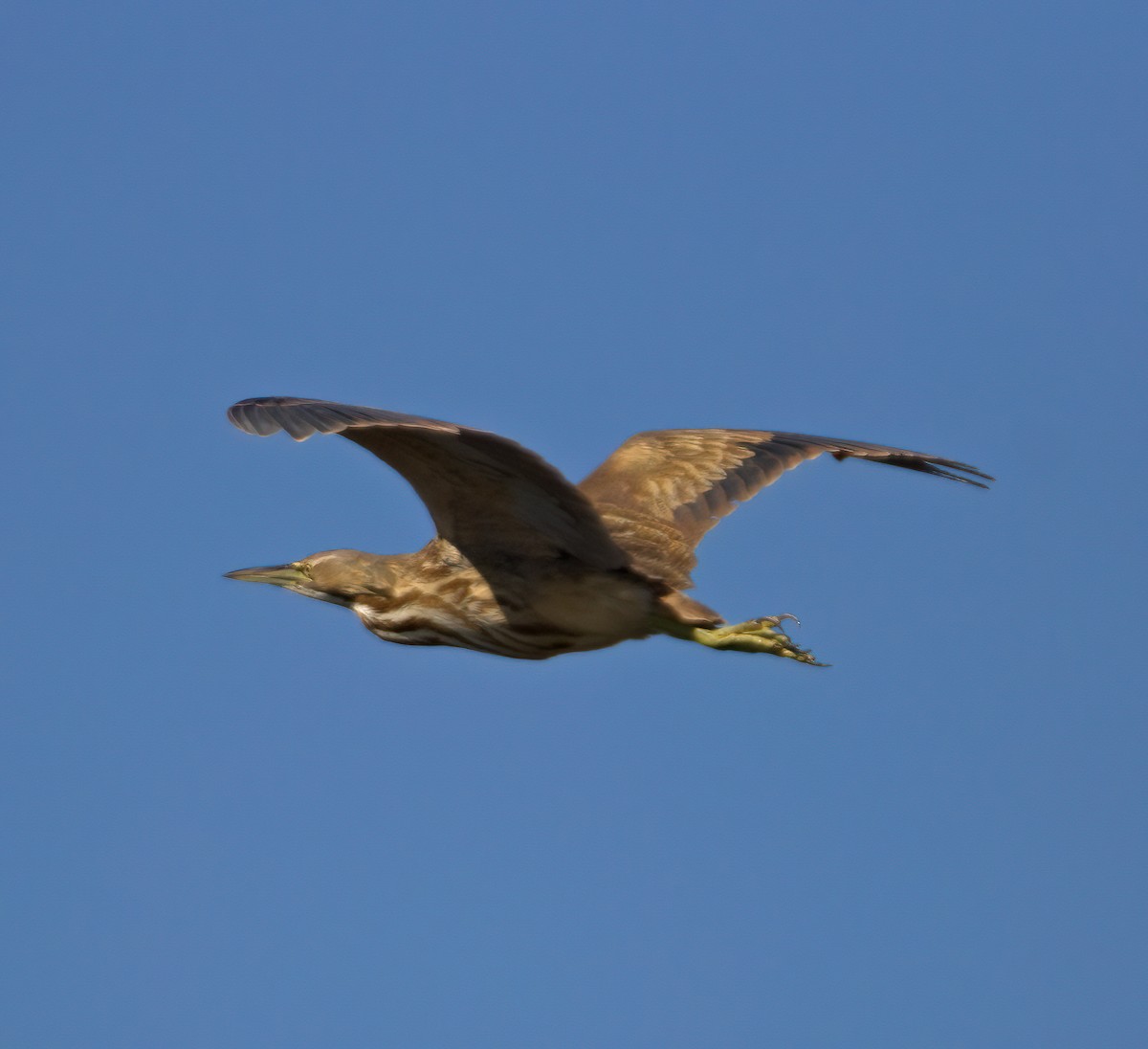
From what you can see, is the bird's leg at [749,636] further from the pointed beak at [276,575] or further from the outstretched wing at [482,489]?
the pointed beak at [276,575]

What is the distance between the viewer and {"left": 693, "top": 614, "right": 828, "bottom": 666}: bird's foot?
604 cm

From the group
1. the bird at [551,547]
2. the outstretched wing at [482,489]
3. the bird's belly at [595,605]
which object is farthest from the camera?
the bird's belly at [595,605]

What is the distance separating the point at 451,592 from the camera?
19.4 ft

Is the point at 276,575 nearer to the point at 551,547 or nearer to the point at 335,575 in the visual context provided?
the point at 335,575

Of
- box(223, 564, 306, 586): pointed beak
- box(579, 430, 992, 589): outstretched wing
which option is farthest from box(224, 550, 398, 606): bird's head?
box(579, 430, 992, 589): outstretched wing

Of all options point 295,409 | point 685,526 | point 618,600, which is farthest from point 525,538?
point 295,409

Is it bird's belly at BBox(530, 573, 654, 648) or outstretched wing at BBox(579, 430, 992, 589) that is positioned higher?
outstretched wing at BBox(579, 430, 992, 589)

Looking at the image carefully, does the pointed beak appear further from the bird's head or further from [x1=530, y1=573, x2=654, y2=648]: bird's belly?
[x1=530, y1=573, x2=654, y2=648]: bird's belly

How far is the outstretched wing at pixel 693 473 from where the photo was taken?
19.5ft

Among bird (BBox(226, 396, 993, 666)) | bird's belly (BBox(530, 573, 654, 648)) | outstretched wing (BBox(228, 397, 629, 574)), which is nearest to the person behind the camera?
outstretched wing (BBox(228, 397, 629, 574))

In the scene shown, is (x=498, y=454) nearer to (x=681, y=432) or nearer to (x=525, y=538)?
(x=525, y=538)

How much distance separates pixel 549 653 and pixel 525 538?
474mm

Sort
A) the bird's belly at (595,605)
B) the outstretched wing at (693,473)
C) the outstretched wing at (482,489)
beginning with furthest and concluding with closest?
the outstretched wing at (693,473) → the bird's belly at (595,605) → the outstretched wing at (482,489)

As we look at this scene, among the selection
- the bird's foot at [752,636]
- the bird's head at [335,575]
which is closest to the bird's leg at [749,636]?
the bird's foot at [752,636]
